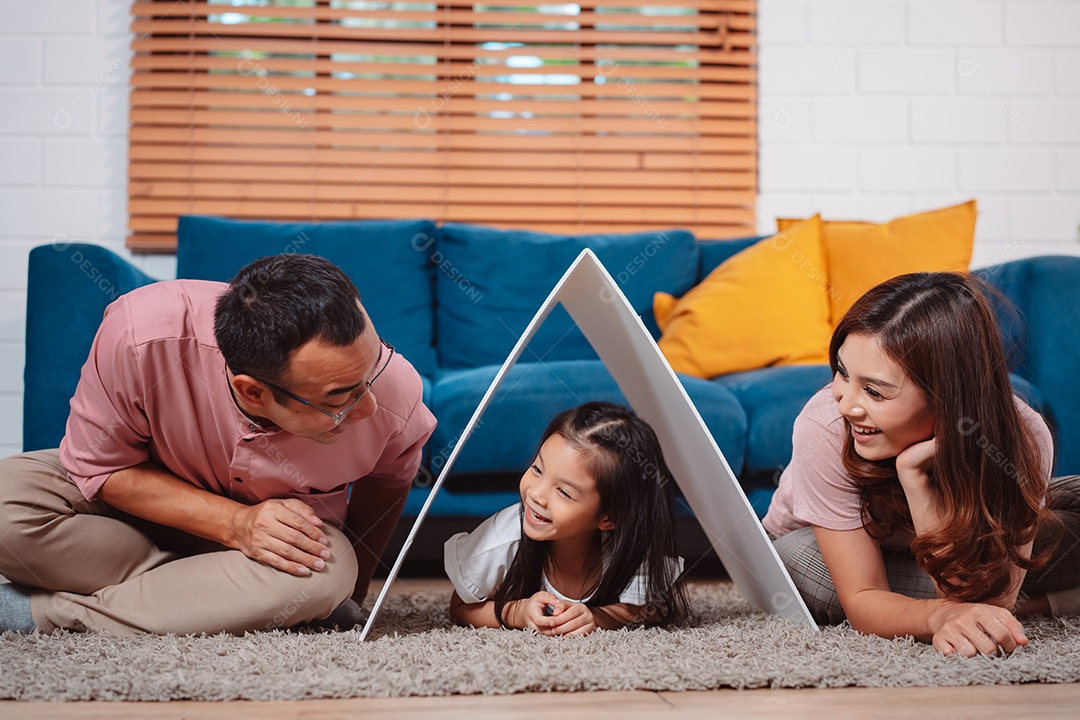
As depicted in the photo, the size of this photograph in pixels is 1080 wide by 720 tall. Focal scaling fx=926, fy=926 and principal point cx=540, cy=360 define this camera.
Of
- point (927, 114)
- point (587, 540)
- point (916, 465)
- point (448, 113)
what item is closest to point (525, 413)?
point (587, 540)

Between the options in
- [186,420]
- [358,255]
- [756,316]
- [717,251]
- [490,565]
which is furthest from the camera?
[717,251]

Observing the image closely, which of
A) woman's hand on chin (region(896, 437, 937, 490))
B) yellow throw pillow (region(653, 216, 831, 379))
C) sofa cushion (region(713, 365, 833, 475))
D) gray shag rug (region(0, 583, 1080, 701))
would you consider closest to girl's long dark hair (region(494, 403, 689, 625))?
gray shag rug (region(0, 583, 1080, 701))

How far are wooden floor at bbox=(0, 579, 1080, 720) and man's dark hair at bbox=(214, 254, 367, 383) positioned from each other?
1.37ft

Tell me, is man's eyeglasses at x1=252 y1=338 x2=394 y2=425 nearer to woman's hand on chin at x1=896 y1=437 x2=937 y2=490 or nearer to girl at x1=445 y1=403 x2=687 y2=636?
girl at x1=445 y1=403 x2=687 y2=636

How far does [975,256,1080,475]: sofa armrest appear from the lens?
6.28ft

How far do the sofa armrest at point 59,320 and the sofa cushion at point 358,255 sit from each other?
0.45 meters

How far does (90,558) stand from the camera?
1285 millimetres

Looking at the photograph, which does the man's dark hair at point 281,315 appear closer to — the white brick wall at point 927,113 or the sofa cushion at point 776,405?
the sofa cushion at point 776,405

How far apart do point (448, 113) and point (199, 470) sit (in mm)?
1681

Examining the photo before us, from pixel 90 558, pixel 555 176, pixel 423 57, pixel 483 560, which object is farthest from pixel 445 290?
pixel 90 558

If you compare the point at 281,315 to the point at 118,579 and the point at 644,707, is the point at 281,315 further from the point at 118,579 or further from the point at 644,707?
the point at 644,707

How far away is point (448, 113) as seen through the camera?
2752mm

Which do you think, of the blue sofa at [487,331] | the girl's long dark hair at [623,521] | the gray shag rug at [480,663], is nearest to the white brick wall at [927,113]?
the blue sofa at [487,331]

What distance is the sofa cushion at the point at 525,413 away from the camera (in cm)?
183
